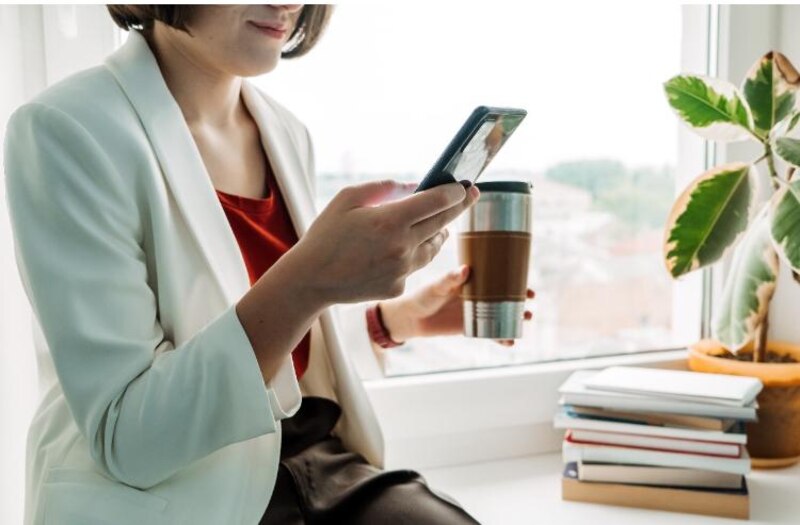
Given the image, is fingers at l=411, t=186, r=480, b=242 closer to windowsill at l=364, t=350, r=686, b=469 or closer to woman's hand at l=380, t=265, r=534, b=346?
woman's hand at l=380, t=265, r=534, b=346

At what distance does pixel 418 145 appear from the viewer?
4.55 feet

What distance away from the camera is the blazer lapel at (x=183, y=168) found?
847 millimetres

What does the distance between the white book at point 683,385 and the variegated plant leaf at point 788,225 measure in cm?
19

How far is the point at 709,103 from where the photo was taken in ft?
4.04

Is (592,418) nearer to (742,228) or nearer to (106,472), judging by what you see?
(742,228)

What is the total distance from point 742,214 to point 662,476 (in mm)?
401

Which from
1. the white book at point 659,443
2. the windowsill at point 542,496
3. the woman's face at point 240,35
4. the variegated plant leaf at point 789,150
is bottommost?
Answer: the windowsill at point 542,496

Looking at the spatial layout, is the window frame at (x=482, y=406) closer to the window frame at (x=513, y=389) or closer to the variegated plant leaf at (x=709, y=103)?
the window frame at (x=513, y=389)

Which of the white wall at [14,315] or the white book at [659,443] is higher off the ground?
the white wall at [14,315]

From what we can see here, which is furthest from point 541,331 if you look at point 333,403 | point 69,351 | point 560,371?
point 69,351

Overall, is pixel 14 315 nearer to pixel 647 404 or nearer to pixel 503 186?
pixel 503 186

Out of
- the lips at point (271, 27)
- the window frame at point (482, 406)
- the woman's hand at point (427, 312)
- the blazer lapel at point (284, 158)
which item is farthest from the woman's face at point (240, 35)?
the window frame at point (482, 406)

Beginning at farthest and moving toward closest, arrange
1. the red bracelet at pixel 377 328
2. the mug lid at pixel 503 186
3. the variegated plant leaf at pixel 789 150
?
the red bracelet at pixel 377 328
the variegated plant leaf at pixel 789 150
the mug lid at pixel 503 186

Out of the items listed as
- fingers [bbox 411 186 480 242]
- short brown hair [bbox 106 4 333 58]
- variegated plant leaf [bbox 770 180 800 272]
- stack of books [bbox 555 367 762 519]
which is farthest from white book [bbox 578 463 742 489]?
short brown hair [bbox 106 4 333 58]
